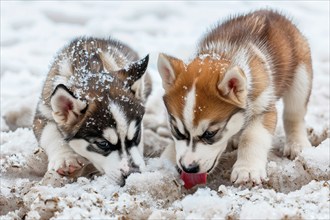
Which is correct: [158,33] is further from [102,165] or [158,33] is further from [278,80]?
[102,165]

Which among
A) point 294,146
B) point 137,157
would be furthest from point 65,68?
point 294,146

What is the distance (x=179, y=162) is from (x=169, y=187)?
0.18m

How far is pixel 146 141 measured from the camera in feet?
15.8

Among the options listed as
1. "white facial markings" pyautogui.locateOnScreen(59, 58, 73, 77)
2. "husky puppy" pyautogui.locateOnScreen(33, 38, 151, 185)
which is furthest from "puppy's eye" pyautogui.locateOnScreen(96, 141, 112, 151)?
"white facial markings" pyautogui.locateOnScreen(59, 58, 73, 77)

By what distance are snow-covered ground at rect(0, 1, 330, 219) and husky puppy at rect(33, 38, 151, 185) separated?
0.52 ft

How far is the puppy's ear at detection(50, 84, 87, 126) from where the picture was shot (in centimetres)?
377

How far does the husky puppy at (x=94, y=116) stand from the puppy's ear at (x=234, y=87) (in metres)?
0.61

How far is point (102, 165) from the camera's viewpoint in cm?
387

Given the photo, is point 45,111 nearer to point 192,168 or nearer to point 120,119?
point 120,119

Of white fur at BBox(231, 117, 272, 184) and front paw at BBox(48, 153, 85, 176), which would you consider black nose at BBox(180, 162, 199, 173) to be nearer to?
white fur at BBox(231, 117, 272, 184)

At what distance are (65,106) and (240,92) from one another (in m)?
1.13

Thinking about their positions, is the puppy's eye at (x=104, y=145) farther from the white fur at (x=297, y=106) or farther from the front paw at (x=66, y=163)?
the white fur at (x=297, y=106)

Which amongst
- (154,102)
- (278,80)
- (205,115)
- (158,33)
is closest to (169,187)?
(205,115)

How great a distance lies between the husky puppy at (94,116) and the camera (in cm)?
376
